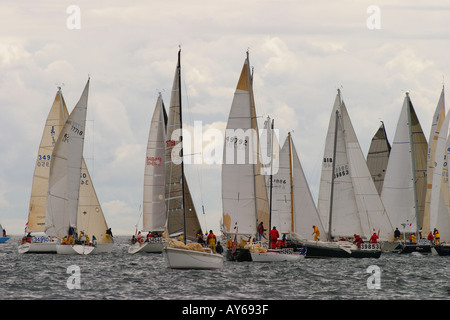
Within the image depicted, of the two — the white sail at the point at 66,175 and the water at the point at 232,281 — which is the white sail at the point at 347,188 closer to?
the water at the point at 232,281

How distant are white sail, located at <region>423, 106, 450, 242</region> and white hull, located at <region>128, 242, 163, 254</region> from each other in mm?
22652

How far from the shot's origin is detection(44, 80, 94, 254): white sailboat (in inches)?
2544

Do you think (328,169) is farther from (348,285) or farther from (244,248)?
(348,285)

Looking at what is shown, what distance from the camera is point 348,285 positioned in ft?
130

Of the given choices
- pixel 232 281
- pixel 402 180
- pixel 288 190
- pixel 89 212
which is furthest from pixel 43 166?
pixel 232 281

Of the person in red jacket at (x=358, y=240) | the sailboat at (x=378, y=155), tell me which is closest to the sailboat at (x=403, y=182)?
the sailboat at (x=378, y=155)

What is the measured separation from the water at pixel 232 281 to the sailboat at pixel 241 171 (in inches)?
106

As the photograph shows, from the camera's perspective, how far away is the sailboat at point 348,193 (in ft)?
198

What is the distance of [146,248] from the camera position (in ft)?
236

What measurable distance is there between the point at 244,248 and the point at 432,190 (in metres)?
22.0

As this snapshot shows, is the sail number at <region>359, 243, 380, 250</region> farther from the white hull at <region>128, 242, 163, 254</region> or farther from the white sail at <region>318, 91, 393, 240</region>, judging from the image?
the white hull at <region>128, 242, 163, 254</region>

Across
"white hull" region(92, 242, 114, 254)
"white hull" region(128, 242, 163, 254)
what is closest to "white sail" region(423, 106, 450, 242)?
"white hull" region(128, 242, 163, 254)
